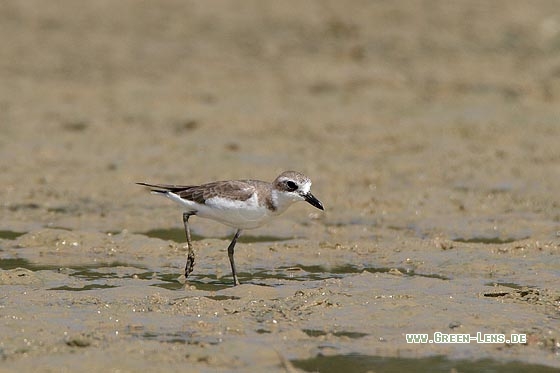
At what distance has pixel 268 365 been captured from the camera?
288 inches

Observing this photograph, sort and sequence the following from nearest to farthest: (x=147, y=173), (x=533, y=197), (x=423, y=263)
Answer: (x=423, y=263) < (x=533, y=197) < (x=147, y=173)

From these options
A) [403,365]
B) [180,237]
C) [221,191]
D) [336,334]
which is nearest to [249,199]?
[221,191]

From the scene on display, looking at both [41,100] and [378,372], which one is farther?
[41,100]

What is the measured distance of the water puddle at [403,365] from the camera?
288 inches

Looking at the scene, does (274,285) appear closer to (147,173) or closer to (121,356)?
(121,356)

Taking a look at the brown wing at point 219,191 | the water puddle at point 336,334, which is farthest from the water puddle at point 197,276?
the water puddle at point 336,334

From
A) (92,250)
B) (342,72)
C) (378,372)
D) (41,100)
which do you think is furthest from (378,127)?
(378,372)

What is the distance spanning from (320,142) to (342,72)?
321 cm

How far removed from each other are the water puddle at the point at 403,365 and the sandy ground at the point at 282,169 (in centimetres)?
2

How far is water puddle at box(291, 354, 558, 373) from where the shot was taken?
7.32 m

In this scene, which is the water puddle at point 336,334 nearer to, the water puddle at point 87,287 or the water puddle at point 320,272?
the water puddle at point 320,272

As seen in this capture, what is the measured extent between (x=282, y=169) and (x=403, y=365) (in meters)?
7.16

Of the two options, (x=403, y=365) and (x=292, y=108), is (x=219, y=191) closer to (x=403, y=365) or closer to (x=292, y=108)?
(x=403, y=365)

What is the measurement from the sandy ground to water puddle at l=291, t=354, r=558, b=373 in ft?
0.07
